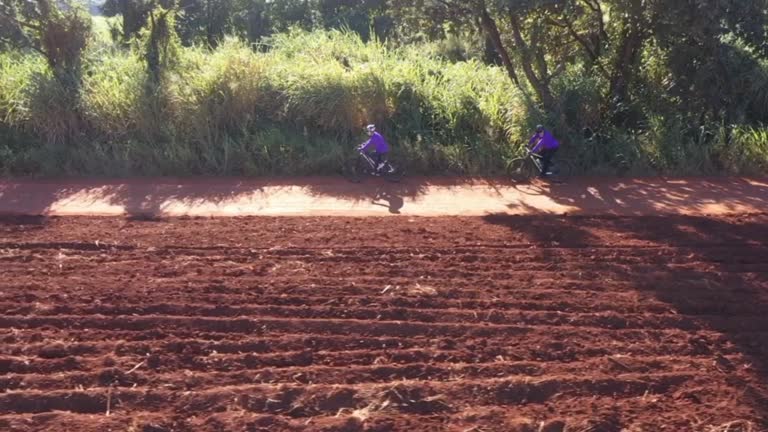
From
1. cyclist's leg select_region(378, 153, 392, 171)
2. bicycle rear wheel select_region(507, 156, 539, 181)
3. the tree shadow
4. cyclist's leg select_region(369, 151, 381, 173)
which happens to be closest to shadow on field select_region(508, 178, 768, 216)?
bicycle rear wheel select_region(507, 156, 539, 181)

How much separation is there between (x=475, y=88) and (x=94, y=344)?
923 cm

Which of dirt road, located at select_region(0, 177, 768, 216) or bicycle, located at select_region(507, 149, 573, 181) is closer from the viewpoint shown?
dirt road, located at select_region(0, 177, 768, 216)

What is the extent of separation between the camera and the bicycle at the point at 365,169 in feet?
36.4

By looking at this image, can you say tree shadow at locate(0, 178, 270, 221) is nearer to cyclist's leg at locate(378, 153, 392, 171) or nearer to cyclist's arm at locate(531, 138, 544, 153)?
cyclist's leg at locate(378, 153, 392, 171)

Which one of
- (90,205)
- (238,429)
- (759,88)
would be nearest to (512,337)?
(238,429)

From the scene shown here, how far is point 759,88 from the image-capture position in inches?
486

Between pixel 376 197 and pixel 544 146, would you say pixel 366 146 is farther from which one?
pixel 544 146

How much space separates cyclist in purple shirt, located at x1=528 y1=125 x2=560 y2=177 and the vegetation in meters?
0.81

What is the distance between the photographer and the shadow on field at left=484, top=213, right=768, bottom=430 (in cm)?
550

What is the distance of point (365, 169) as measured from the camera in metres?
11.4

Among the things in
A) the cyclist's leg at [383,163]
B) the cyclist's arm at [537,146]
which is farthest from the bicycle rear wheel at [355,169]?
the cyclist's arm at [537,146]

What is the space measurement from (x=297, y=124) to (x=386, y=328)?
24.3 ft

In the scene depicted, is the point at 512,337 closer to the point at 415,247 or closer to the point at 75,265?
the point at 415,247

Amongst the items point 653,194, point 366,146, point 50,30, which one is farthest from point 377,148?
point 50,30
